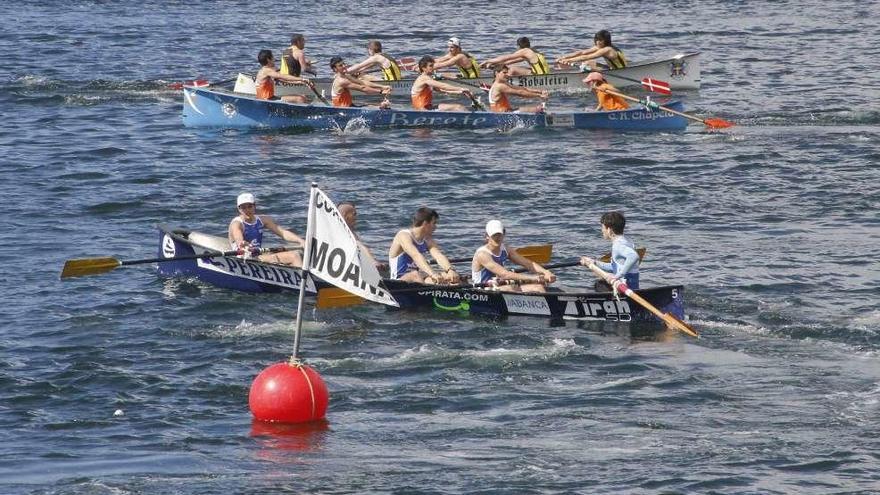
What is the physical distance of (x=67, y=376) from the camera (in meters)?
21.4

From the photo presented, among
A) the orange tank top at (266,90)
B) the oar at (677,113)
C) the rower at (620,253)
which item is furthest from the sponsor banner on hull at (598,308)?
the orange tank top at (266,90)

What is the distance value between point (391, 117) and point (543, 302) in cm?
1653

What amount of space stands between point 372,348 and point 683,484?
6784 millimetres

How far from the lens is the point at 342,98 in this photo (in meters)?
39.5

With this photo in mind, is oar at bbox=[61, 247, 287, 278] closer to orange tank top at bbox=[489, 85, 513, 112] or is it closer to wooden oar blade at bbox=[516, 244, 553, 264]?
wooden oar blade at bbox=[516, 244, 553, 264]

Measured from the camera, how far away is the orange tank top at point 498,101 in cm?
3884

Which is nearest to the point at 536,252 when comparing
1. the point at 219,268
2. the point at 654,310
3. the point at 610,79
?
the point at 654,310

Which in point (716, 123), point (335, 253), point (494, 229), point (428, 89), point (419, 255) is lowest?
point (419, 255)

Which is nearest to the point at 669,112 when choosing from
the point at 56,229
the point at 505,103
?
the point at 505,103

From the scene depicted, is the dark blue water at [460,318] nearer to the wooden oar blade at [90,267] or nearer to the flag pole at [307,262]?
the wooden oar blade at [90,267]

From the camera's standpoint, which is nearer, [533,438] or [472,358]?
[533,438]

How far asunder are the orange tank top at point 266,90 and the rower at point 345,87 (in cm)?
166

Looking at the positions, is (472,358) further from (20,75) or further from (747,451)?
(20,75)

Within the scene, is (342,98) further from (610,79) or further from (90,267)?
(90,267)
